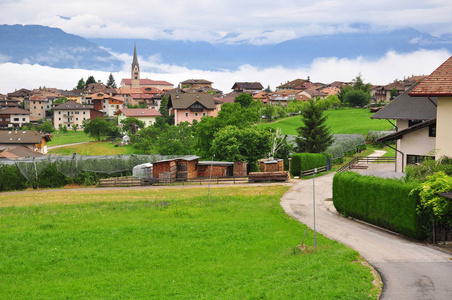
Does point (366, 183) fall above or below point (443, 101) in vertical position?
below

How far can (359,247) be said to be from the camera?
69.4 feet

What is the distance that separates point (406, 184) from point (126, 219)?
14962 millimetres

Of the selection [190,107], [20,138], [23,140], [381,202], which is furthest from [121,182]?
A: [190,107]

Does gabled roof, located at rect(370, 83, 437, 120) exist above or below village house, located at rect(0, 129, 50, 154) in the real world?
above

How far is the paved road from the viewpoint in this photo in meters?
15.5

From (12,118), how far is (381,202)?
156213 mm

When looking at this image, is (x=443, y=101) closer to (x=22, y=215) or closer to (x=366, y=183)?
(x=366, y=183)

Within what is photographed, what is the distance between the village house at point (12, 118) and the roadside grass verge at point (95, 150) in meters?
58.7

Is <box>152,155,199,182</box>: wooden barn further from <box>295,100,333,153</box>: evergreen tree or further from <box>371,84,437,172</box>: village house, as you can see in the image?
<box>371,84,437,172</box>: village house

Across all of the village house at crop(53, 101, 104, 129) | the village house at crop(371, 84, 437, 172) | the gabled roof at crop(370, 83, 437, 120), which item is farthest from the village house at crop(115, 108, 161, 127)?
the village house at crop(371, 84, 437, 172)

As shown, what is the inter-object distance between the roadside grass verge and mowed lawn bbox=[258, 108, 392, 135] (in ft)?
105

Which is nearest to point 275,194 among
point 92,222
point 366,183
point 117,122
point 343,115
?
point 366,183

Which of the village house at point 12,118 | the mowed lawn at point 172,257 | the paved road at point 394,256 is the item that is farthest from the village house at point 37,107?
the paved road at point 394,256

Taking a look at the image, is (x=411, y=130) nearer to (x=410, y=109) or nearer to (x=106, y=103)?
(x=410, y=109)
